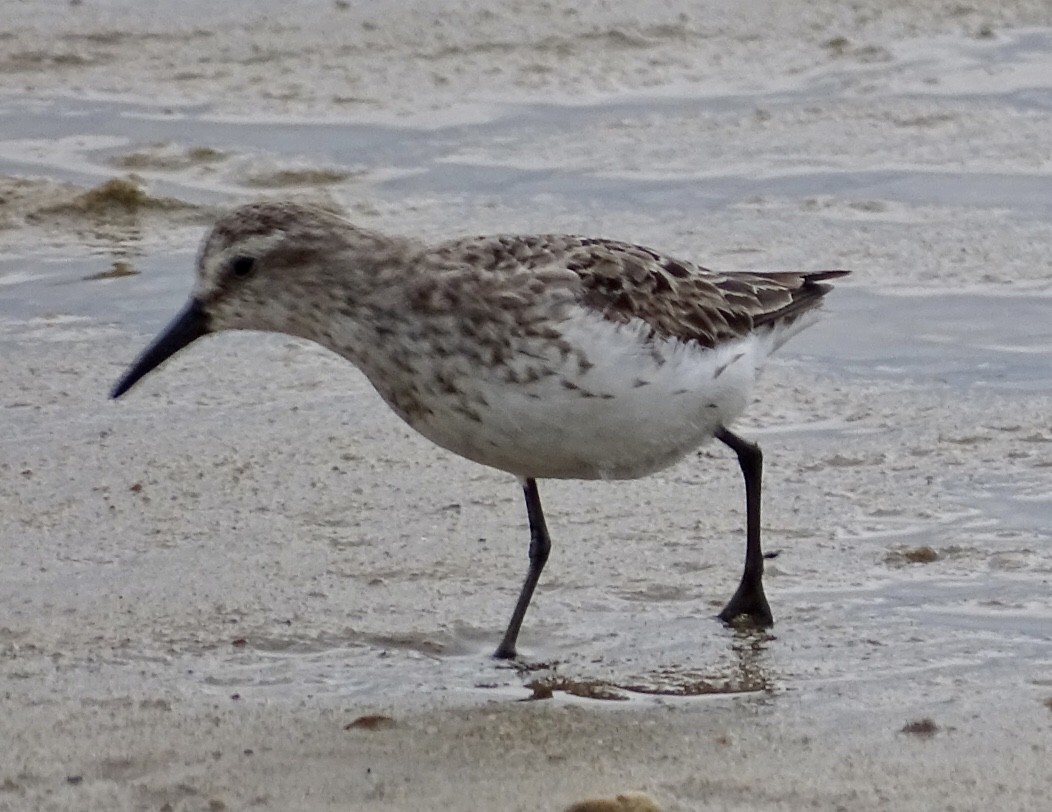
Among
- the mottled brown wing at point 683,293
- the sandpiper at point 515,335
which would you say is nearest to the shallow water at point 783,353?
the sandpiper at point 515,335

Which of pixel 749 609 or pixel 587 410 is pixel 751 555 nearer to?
pixel 749 609

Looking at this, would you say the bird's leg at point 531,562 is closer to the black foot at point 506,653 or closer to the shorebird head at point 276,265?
the black foot at point 506,653

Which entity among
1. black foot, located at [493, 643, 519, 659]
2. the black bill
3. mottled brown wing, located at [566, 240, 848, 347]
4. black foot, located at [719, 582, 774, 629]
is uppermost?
mottled brown wing, located at [566, 240, 848, 347]

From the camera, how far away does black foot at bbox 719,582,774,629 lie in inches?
234

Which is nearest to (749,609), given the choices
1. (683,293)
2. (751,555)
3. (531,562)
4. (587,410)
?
(751,555)

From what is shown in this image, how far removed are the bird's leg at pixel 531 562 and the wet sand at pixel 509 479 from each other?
11 centimetres

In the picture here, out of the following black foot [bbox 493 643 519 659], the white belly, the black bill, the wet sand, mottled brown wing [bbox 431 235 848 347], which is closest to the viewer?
the wet sand

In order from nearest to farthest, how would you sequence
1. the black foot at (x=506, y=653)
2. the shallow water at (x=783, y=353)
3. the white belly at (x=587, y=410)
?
the white belly at (x=587, y=410)
the shallow water at (x=783, y=353)
the black foot at (x=506, y=653)

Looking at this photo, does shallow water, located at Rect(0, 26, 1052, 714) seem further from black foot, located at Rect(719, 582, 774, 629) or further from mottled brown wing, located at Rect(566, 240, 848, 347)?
mottled brown wing, located at Rect(566, 240, 848, 347)

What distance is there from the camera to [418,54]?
11508 millimetres

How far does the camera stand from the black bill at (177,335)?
20.1 feet

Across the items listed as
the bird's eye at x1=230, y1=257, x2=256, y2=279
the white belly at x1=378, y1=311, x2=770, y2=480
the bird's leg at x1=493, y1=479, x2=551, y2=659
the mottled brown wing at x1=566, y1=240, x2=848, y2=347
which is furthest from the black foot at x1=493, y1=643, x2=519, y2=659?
the bird's eye at x1=230, y1=257, x2=256, y2=279

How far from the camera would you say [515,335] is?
5.62m

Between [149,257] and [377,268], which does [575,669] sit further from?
[149,257]
